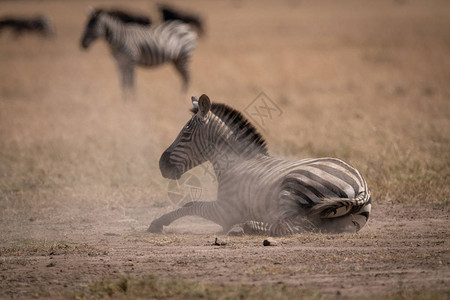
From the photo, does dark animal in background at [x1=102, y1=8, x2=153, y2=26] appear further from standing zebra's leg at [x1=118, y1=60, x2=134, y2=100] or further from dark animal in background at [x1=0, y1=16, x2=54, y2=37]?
dark animal in background at [x1=0, y1=16, x2=54, y2=37]

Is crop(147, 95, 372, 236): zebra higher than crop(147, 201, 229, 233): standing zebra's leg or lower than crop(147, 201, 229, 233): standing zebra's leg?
higher

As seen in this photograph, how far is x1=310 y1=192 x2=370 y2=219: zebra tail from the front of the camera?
21.0ft

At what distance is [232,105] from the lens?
1689 centimetres

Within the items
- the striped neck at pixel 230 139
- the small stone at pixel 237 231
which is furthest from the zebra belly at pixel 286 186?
the small stone at pixel 237 231

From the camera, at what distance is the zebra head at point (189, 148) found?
24.2 ft

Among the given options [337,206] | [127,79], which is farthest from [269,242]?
[127,79]

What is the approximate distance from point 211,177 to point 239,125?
2.59 metres

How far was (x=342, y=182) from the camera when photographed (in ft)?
21.4

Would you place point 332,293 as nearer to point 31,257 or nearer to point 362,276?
point 362,276

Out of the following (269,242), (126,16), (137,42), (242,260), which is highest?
(126,16)

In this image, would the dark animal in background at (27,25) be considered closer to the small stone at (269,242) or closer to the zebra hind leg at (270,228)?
the zebra hind leg at (270,228)

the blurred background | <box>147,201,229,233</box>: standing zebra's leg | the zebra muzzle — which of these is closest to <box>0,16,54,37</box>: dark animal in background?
the blurred background

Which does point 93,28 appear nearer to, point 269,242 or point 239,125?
point 239,125

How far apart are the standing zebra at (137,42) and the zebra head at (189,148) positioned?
39.8 feet
